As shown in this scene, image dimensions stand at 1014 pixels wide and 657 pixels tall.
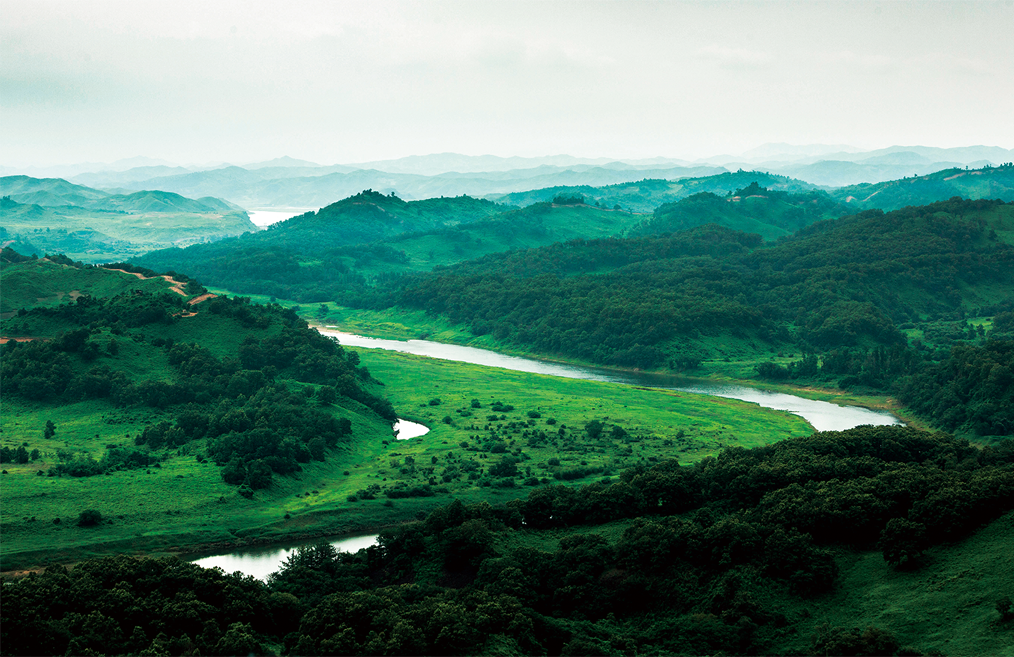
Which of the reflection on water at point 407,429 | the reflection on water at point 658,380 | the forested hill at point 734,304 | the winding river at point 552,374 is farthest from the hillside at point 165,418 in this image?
the forested hill at point 734,304

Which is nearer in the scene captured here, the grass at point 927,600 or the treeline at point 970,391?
the grass at point 927,600

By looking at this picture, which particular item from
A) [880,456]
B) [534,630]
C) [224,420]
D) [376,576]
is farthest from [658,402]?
[534,630]

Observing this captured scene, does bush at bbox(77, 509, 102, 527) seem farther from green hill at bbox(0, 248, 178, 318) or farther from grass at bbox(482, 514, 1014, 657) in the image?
green hill at bbox(0, 248, 178, 318)

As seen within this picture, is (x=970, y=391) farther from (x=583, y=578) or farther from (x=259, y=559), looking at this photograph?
(x=259, y=559)

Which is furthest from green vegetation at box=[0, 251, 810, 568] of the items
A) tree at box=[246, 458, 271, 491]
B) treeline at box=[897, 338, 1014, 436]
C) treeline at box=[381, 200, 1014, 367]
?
treeline at box=[381, 200, 1014, 367]

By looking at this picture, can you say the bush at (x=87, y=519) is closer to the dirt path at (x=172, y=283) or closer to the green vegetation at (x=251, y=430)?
the green vegetation at (x=251, y=430)

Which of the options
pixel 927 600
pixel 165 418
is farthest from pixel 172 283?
pixel 927 600
